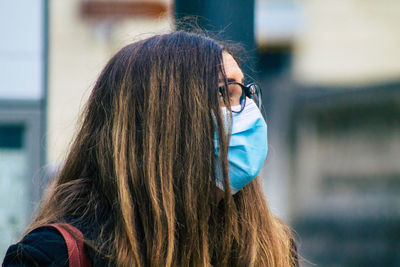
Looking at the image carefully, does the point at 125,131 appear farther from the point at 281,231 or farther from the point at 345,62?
the point at 345,62

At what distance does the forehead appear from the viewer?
164 cm

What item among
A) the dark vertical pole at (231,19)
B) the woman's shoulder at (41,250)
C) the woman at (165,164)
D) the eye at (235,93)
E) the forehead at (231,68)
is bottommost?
the woman's shoulder at (41,250)

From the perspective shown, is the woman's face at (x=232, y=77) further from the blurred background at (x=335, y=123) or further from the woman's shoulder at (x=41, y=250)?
the blurred background at (x=335, y=123)

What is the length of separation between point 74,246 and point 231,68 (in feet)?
2.22

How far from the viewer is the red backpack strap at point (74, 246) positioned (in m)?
1.33

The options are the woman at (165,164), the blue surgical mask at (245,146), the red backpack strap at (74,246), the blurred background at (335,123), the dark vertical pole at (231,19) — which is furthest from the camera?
the blurred background at (335,123)

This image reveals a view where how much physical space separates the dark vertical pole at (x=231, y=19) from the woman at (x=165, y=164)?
0.26 meters

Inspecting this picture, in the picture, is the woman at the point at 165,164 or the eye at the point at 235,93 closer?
the woman at the point at 165,164

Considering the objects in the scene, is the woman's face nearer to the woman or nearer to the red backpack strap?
the woman

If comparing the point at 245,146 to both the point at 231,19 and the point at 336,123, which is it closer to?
the point at 231,19

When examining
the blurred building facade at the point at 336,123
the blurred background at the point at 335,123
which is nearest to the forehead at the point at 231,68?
the blurred background at the point at 335,123

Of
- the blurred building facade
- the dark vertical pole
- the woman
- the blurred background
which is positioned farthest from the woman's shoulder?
the blurred building facade

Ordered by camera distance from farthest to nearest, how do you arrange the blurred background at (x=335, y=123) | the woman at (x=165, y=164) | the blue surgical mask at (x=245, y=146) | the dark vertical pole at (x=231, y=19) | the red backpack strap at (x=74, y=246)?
1. the blurred background at (x=335, y=123)
2. the dark vertical pole at (x=231, y=19)
3. the blue surgical mask at (x=245, y=146)
4. the woman at (x=165, y=164)
5. the red backpack strap at (x=74, y=246)

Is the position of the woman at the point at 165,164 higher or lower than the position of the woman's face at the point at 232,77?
lower
